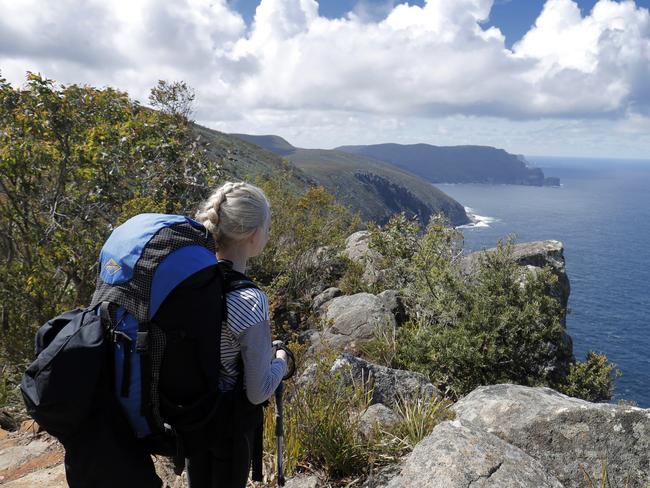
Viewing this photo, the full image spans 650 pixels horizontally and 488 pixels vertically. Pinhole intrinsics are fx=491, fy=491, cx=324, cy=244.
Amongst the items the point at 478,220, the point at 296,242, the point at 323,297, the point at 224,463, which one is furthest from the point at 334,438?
the point at 478,220

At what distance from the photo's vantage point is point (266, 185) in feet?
41.1

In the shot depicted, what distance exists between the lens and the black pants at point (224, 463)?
7.82 feet

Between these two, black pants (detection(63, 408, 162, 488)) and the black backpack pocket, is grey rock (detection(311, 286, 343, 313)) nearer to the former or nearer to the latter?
black pants (detection(63, 408, 162, 488))

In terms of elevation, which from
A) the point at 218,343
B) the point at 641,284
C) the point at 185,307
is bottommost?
the point at 641,284

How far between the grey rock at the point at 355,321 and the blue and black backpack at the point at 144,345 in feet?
18.6

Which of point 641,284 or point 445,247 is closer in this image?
point 445,247

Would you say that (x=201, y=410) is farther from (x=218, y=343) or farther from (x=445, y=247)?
(x=445, y=247)

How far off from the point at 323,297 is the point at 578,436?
24.7 ft

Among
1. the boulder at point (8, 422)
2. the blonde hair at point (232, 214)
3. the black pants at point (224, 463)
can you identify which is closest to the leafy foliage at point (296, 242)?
the boulder at point (8, 422)

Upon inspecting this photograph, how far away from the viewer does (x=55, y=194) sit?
7.39 m

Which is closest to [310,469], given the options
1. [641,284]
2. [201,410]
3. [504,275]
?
[201,410]

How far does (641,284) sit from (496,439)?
71441 mm

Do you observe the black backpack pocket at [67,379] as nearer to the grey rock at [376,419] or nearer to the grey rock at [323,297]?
the grey rock at [376,419]

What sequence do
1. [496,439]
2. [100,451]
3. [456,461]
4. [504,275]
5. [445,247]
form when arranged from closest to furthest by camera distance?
[100,451]
[456,461]
[496,439]
[504,275]
[445,247]
